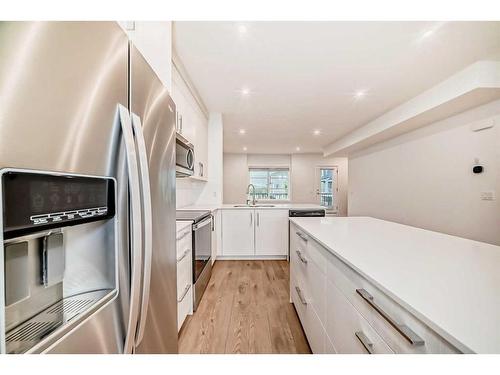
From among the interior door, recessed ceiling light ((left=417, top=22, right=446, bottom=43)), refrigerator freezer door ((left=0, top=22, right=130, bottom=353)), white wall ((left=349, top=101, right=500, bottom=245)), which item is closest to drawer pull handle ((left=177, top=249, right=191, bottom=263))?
refrigerator freezer door ((left=0, top=22, right=130, bottom=353))

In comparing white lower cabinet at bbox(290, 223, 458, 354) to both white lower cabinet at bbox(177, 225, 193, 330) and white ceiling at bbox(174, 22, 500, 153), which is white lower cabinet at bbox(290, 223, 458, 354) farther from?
white ceiling at bbox(174, 22, 500, 153)

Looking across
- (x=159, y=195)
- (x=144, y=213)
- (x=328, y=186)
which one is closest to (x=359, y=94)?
(x=159, y=195)

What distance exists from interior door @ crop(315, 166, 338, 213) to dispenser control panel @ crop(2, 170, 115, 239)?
9.02 m

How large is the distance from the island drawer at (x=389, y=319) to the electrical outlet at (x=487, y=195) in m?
3.06

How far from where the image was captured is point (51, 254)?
1.83 ft

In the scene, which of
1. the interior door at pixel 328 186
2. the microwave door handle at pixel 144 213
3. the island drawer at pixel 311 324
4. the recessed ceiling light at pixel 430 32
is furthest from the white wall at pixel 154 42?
the interior door at pixel 328 186

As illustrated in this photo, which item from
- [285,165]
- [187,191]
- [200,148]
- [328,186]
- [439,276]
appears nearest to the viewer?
[439,276]

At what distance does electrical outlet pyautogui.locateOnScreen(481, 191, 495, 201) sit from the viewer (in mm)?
2867

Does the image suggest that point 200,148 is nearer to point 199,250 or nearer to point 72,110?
point 199,250

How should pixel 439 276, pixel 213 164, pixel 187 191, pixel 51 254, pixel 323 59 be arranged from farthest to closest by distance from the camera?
pixel 213 164
pixel 187 191
pixel 323 59
pixel 439 276
pixel 51 254

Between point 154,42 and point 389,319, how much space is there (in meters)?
1.86
